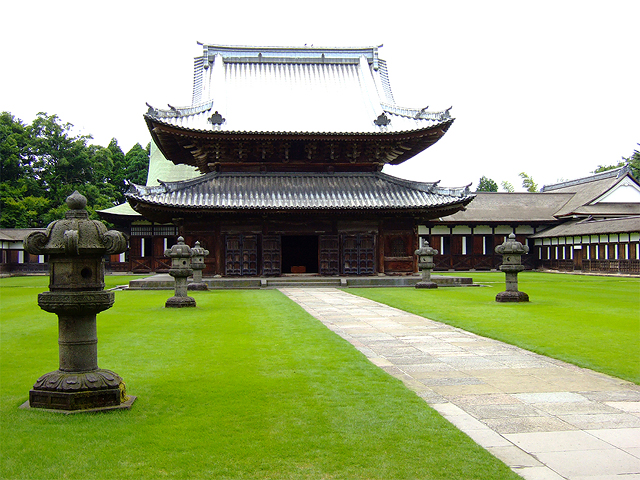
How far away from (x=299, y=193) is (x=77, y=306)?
22139 mm

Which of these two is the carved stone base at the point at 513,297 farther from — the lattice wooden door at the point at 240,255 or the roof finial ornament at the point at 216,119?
the roof finial ornament at the point at 216,119

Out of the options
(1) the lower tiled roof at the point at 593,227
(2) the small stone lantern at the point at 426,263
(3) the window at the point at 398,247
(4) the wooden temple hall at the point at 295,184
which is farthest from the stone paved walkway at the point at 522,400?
(1) the lower tiled roof at the point at 593,227

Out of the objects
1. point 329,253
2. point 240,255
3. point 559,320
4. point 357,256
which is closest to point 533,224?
point 357,256

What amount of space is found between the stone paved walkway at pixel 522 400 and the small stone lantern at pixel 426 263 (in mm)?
12434

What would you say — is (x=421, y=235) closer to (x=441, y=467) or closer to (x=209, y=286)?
(x=209, y=286)

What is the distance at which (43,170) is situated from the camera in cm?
5047

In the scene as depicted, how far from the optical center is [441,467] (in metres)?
4.40

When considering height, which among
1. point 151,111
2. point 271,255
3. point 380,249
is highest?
point 151,111

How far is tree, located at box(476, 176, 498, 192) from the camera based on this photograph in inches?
3639

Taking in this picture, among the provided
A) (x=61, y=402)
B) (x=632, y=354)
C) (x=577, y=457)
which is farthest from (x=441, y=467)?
(x=632, y=354)

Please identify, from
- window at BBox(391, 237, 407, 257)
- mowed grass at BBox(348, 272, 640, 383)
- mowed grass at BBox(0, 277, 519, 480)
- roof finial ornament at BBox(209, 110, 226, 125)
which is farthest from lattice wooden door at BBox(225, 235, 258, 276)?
mowed grass at BBox(0, 277, 519, 480)

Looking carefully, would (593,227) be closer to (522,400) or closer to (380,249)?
(380,249)

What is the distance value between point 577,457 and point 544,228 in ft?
151

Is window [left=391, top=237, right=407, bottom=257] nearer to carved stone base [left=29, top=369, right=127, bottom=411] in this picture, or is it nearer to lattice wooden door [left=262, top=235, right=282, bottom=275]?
lattice wooden door [left=262, top=235, right=282, bottom=275]
